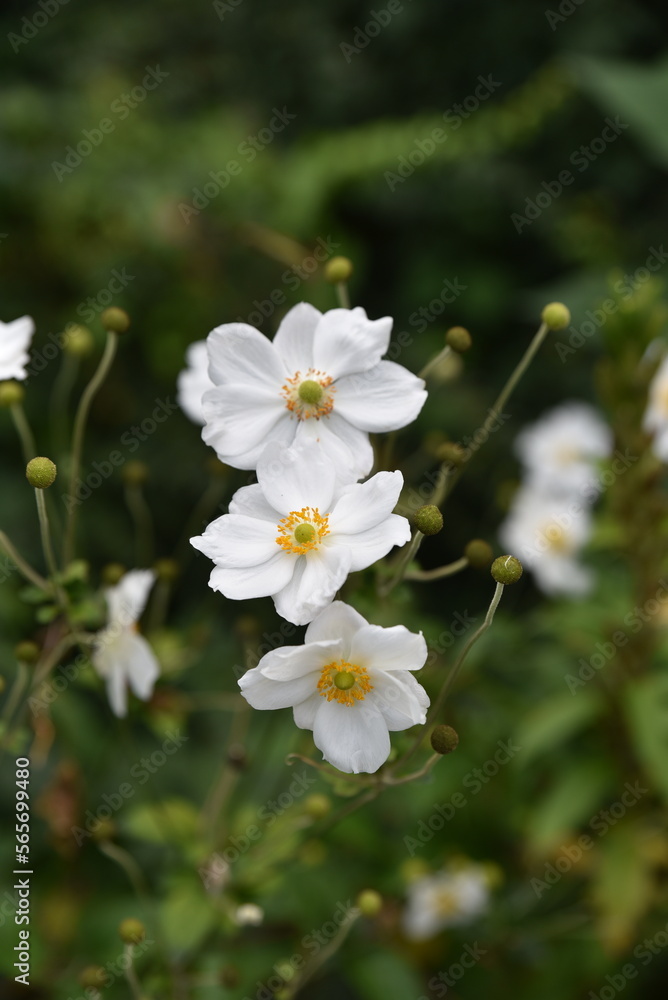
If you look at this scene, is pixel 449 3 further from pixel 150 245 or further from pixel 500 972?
pixel 500 972

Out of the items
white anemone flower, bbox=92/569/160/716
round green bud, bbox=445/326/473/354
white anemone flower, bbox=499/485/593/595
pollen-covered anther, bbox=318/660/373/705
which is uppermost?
round green bud, bbox=445/326/473/354

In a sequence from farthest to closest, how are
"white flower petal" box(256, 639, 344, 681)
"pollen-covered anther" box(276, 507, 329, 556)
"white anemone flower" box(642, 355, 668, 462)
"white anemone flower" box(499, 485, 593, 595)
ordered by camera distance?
"white anemone flower" box(499, 485, 593, 595), "white anemone flower" box(642, 355, 668, 462), "pollen-covered anther" box(276, 507, 329, 556), "white flower petal" box(256, 639, 344, 681)

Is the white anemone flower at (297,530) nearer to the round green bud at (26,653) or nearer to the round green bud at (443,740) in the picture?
the round green bud at (443,740)

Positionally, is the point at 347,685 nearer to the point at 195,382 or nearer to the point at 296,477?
the point at 296,477

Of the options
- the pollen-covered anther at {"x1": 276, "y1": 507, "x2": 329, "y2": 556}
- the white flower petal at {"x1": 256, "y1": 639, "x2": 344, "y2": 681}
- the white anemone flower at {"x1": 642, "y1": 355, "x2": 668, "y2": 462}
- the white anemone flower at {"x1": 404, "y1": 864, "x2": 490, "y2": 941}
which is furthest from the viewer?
the white anemone flower at {"x1": 404, "y1": 864, "x2": 490, "y2": 941}

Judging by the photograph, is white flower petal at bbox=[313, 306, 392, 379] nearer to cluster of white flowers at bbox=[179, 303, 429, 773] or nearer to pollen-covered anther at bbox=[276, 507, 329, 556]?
cluster of white flowers at bbox=[179, 303, 429, 773]

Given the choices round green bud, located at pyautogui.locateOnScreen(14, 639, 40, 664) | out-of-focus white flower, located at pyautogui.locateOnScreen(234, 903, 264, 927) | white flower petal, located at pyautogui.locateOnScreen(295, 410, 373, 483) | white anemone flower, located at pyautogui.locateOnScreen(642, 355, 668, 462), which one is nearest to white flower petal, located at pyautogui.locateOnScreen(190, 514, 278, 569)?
white flower petal, located at pyautogui.locateOnScreen(295, 410, 373, 483)

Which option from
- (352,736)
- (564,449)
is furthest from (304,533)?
(564,449)

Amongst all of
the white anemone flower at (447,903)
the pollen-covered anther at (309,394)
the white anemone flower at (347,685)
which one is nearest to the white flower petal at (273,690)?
the white anemone flower at (347,685)
